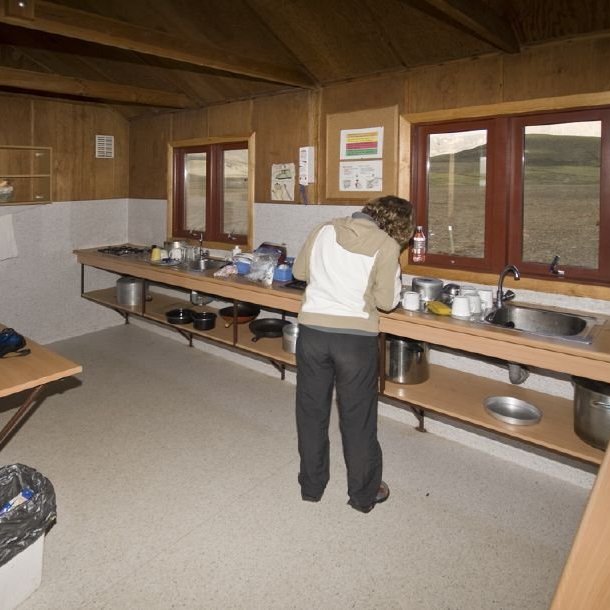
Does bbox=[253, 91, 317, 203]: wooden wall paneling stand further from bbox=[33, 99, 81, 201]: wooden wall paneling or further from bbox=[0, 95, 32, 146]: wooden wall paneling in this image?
bbox=[0, 95, 32, 146]: wooden wall paneling

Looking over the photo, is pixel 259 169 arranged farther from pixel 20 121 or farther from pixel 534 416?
pixel 534 416

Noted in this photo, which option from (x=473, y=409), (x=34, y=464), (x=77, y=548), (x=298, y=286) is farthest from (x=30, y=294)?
(x=473, y=409)

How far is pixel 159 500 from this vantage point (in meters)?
2.61

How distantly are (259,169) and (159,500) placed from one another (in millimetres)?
2652

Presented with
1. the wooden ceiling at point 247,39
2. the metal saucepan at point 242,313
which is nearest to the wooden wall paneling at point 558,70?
the wooden ceiling at point 247,39

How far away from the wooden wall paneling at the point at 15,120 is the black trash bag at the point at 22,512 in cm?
358

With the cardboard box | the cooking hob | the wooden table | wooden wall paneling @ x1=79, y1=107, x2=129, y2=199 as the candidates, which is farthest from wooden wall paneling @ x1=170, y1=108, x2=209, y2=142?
the cardboard box

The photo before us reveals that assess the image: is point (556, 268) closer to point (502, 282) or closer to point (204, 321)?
point (502, 282)

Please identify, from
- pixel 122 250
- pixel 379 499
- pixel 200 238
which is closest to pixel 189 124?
pixel 200 238

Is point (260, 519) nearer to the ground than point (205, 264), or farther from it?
nearer to the ground

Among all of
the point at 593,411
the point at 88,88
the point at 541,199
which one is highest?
the point at 88,88

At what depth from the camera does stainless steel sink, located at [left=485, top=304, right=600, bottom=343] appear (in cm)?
266

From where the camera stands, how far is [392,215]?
241cm

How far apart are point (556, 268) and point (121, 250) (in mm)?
3899
